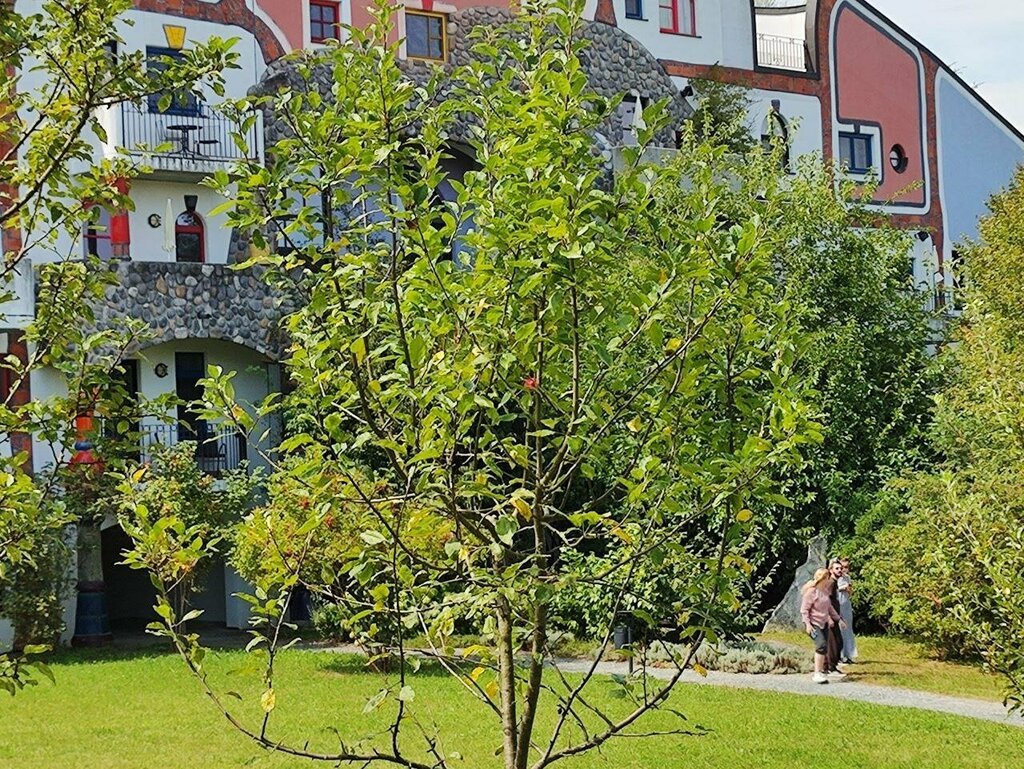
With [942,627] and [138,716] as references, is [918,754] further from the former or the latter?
[138,716]

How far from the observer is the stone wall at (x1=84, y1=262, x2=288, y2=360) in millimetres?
24156

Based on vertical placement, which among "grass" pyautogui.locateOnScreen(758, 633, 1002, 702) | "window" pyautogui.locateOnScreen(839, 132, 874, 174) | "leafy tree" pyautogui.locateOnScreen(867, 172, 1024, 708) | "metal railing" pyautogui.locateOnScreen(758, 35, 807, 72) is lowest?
"grass" pyautogui.locateOnScreen(758, 633, 1002, 702)

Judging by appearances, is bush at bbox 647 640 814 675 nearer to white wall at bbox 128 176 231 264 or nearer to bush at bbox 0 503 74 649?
bush at bbox 0 503 74 649

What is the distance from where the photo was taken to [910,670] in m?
18.1

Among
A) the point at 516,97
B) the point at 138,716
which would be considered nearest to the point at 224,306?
the point at 138,716

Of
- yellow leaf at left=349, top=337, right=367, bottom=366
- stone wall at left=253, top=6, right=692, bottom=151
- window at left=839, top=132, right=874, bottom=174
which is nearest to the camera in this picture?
yellow leaf at left=349, top=337, right=367, bottom=366

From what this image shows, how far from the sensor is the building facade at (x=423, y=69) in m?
24.4

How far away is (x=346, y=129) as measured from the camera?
4828 millimetres

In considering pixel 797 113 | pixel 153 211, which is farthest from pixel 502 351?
pixel 797 113

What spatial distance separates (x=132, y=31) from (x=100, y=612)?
10.3 meters

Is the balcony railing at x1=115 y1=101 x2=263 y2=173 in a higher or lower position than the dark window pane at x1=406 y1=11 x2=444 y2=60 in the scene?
lower

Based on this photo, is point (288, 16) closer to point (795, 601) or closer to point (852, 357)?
point (852, 357)

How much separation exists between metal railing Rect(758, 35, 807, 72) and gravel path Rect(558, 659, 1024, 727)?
18.6 meters

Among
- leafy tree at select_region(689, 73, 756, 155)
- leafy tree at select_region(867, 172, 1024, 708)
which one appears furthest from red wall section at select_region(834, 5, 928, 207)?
leafy tree at select_region(867, 172, 1024, 708)
